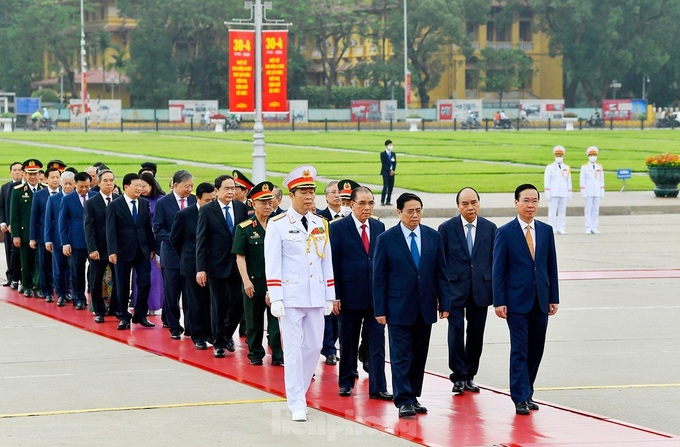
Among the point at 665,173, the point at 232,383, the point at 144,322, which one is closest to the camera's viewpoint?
the point at 232,383

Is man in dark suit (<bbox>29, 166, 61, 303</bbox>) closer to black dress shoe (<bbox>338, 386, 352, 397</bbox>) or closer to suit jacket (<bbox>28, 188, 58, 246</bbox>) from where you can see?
suit jacket (<bbox>28, 188, 58, 246</bbox>)

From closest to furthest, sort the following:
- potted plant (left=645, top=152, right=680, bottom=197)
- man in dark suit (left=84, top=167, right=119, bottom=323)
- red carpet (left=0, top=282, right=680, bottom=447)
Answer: red carpet (left=0, top=282, right=680, bottom=447)
man in dark suit (left=84, top=167, right=119, bottom=323)
potted plant (left=645, top=152, right=680, bottom=197)

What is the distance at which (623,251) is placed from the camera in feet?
74.1

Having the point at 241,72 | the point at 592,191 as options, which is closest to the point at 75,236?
the point at 592,191

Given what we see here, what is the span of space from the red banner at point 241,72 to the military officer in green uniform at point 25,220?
47.1 ft

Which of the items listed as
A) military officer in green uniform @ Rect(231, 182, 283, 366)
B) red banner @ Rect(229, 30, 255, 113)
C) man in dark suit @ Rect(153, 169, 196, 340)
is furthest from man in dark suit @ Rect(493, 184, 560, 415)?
red banner @ Rect(229, 30, 255, 113)

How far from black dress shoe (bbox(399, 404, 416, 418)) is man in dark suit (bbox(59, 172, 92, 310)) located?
6855 millimetres

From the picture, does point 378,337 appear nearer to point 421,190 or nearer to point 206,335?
point 206,335

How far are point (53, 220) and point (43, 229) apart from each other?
58cm

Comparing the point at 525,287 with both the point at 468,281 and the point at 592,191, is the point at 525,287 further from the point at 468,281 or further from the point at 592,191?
the point at 592,191

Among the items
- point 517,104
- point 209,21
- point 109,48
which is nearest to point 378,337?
point 209,21

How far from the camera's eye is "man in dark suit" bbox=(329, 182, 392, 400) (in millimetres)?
10352

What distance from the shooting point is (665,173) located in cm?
3419

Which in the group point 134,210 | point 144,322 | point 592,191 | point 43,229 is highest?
point 134,210
